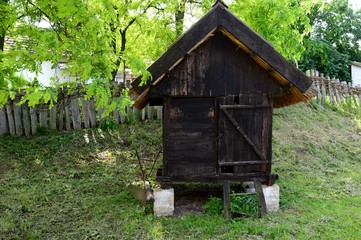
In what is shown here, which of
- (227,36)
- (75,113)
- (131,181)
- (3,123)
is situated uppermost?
(227,36)

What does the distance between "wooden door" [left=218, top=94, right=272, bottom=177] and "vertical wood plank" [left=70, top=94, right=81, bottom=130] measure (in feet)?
Answer: 19.9

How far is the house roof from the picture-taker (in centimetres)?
643

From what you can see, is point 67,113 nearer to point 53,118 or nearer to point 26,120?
point 53,118

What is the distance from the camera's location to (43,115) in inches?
447

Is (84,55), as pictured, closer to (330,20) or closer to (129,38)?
(129,38)

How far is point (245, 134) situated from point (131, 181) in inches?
127

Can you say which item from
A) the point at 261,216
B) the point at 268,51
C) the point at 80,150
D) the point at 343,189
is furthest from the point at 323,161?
the point at 80,150

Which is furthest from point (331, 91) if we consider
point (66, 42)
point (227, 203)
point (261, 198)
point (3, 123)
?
point (66, 42)

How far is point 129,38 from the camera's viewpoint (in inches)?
505

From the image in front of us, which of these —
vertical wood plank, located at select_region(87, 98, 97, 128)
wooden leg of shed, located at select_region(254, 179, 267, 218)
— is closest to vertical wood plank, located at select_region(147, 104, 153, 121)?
vertical wood plank, located at select_region(87, 98, 97, 128)

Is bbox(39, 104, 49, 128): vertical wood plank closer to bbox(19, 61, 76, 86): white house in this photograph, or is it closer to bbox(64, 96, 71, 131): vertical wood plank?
bbox(64, 96, 71, 131): vertical wood plank

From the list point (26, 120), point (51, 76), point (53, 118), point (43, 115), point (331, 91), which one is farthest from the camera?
point (331, 91)

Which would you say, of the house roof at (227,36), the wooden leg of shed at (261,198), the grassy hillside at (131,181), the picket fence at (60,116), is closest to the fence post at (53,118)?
the picket fence at (60,116)

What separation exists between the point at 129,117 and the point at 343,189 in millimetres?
6771
